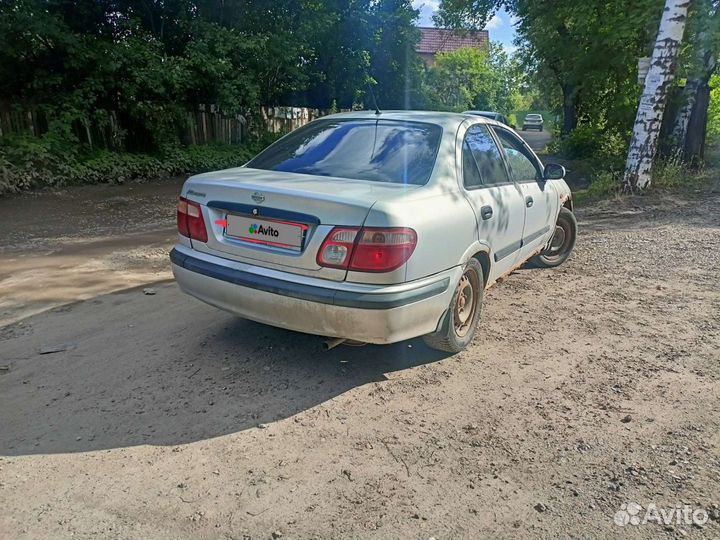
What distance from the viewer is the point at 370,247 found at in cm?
315

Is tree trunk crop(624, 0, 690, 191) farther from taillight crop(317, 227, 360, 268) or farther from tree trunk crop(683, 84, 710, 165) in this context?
taillight crop(317, 227, 360, 268)

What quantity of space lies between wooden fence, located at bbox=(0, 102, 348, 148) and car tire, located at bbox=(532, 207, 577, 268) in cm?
1042

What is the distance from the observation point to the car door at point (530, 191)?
193 inches

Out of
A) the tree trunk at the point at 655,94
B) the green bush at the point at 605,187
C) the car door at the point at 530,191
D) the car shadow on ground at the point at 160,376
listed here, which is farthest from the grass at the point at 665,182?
the car shadow on ground at the point at 160,376

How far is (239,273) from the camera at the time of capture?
11.5ft

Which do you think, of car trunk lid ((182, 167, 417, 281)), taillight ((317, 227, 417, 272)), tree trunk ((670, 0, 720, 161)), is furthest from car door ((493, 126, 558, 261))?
tree trunk ((670, 0, 720, 161))

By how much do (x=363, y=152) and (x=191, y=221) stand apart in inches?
50.5

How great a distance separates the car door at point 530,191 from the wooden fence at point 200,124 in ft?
33.8

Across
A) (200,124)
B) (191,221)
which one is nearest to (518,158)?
(191,221)

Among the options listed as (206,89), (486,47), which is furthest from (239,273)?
(486,47)

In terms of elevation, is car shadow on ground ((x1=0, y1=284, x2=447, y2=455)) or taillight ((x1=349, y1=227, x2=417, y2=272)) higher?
taillight ((x1=349, y1=227, x2=417, y2=272))

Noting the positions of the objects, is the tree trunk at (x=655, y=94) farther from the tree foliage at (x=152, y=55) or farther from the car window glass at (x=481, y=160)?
the tree foliage at (x=152, y=55)

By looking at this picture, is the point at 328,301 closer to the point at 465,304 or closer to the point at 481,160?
the point at 465,304

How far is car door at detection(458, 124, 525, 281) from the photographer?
13.1ft
